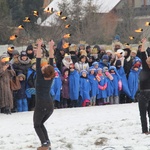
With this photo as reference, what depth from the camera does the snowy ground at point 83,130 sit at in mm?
8734

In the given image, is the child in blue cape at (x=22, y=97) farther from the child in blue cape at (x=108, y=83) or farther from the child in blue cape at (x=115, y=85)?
the child in blue cape at (x=115, y=85)

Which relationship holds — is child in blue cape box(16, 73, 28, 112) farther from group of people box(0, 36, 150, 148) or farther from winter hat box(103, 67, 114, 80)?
winter hat box(103, 67, 114, 80)

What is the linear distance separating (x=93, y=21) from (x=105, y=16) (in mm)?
5379

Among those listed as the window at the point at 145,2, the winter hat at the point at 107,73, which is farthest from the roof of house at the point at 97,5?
the winter hat at the point at 107,73

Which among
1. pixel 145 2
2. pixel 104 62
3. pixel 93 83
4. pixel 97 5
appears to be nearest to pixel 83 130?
pixel 93 83

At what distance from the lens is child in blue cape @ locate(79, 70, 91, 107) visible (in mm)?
13773

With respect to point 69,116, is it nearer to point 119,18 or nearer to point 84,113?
point 84,113

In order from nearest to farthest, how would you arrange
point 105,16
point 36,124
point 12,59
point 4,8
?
point 36,124 < point 12,59 < point 4,8 < point 105,16

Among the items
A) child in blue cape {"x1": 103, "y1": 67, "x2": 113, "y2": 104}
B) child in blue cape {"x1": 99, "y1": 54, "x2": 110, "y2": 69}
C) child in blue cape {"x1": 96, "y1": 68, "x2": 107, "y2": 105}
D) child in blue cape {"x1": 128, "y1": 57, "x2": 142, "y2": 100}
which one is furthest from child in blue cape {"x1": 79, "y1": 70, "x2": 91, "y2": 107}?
child in blue cape {"x1": 128, "y1": 57, "x2": 142, "y2": 100}

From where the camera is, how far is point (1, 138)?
9.53 m

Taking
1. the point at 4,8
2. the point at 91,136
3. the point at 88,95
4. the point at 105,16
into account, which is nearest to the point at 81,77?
the point at 88,95

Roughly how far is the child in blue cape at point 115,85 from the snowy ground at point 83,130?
1.05 meters

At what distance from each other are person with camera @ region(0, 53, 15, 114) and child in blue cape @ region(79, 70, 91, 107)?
2132 millimetres

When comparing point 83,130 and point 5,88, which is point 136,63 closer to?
point 5,88
